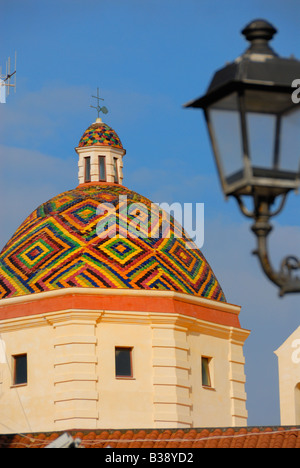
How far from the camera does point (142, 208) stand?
22.2 metres

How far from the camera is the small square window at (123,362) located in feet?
66.6

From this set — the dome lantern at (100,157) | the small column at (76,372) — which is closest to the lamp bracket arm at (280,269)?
the small column at (76,372)

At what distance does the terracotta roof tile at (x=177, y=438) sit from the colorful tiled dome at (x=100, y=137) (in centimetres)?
663

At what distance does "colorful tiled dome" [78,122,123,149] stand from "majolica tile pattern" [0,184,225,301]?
1345mm

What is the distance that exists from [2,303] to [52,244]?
1.31 m

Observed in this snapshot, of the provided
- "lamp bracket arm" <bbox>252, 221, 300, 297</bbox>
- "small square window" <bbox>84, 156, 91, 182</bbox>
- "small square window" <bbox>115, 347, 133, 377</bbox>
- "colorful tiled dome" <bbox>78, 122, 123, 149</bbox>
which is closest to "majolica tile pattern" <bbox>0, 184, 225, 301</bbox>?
"small square window" <bbox>84, 156, 91, 182</bbox>

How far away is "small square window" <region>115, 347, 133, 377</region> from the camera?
20.3 m

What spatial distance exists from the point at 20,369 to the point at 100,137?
5017 millimetres

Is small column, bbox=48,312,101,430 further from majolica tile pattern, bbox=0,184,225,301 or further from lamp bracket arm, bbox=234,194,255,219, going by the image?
lamp bracket arm, bbox=234,194,255,219

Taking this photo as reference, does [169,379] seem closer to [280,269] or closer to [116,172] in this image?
[116,172]

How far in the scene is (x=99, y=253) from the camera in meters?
20.8

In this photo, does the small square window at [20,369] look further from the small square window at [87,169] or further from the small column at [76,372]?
the small square window at [87,169]
